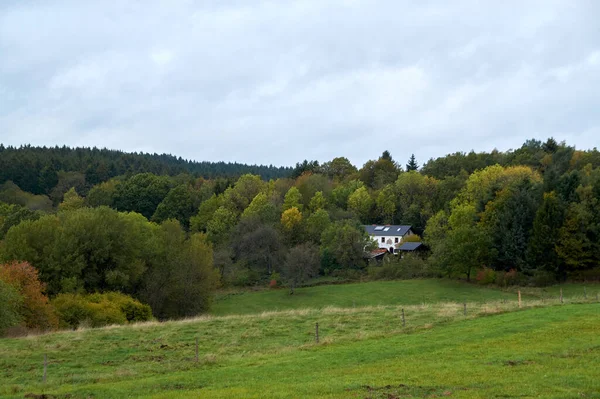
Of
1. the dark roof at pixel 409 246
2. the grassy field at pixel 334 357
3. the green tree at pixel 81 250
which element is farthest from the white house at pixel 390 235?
the grassy field at pixel 334 357

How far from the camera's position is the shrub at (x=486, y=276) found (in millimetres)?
66000

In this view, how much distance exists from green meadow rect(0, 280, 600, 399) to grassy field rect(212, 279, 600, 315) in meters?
23.4

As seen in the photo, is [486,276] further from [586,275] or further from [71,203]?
[71,203]

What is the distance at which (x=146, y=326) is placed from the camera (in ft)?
110

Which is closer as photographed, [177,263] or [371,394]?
[371,394]

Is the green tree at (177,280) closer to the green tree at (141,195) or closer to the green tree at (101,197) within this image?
the green tree at (141,195)

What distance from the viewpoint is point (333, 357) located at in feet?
71.6

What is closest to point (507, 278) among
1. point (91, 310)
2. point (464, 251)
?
point (464, 251)

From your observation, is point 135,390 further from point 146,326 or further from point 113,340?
point 146,326

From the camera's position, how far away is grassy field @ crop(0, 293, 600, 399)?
15.6 metres

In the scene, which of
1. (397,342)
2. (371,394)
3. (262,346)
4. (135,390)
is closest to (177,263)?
(262,346)

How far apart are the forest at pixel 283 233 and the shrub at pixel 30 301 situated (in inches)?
3.3

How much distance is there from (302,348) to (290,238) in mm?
72006

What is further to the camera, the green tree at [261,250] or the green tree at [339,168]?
the green tree at [339,168]
